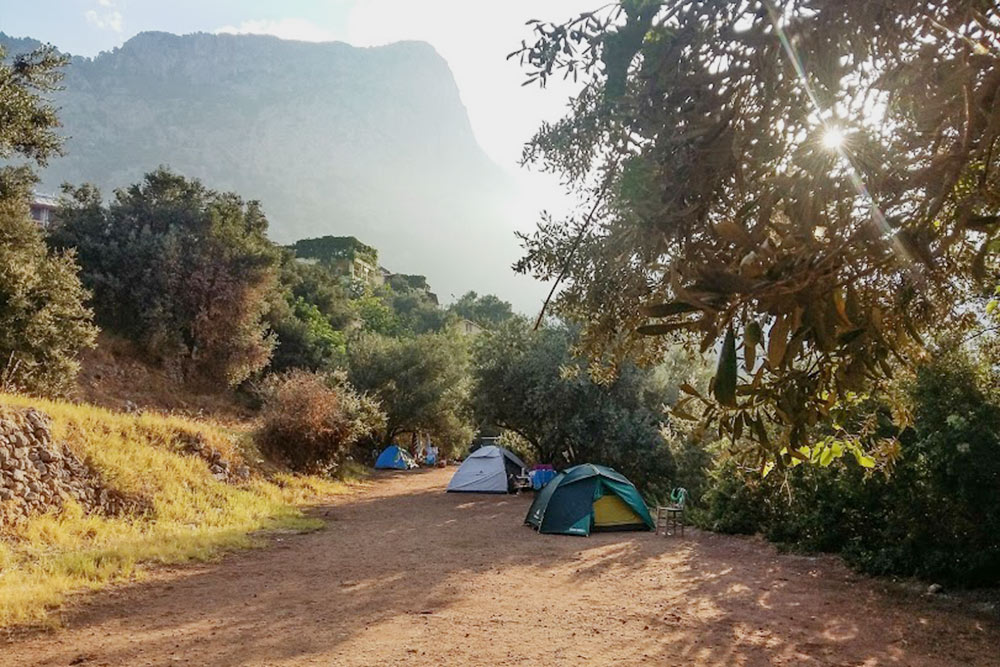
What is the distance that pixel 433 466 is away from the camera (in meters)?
30.1

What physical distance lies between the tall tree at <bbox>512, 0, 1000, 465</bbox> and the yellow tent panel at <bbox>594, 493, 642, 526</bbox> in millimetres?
10819

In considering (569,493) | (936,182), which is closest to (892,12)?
(936,182)

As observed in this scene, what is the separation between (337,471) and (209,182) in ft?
470

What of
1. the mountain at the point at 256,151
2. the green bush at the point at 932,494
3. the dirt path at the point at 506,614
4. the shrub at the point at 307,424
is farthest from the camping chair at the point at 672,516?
the mountain at the point at 256,151

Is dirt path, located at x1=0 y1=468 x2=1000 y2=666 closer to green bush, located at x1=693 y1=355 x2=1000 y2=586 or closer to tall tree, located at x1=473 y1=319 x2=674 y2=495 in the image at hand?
green bush, located at x1=693 y1=355 x2=1000 y2=586

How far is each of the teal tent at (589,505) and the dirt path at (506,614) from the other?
6.22ft

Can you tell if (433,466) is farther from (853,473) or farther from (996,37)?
(996,37)

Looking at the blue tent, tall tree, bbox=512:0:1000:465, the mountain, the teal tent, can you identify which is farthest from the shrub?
the mountain

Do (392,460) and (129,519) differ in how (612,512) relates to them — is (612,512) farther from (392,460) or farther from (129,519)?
(392,460)

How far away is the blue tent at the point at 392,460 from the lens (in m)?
27.3

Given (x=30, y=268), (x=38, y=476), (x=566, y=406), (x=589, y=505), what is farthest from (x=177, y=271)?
(x=589, y=505)

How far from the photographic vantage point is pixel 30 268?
15.8 metres

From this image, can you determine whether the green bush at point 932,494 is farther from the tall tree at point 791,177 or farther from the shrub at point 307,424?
the shrub at point 307,424

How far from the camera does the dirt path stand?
18.0 feet
